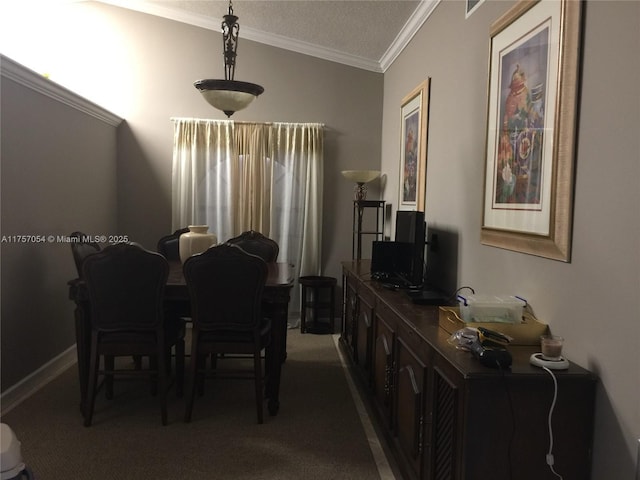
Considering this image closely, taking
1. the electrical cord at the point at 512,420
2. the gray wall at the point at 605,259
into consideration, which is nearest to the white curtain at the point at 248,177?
the gray wall at the point at 605,259

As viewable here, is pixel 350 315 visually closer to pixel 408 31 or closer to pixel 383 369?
pixel 383 369

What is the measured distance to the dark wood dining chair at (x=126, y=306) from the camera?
2750mm

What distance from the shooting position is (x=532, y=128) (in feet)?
6.66

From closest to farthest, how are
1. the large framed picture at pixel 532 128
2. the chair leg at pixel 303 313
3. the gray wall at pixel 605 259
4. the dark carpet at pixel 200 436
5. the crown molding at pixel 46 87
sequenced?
1. the gray wall at pixel 605 259
2. the large framed picture at pixel 532 128
3. the dark carpet at pixel 200 436
4. the crown molding at pixel 46 87
5. the chair leg at pixel 303 313

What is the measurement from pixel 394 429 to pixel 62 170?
10.3 feet

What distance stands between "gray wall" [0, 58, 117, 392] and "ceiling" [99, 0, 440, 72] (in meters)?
1.58

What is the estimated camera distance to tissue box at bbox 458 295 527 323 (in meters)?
1.97

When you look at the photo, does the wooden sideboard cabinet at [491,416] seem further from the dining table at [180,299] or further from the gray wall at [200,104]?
the gray wall at [200,104]

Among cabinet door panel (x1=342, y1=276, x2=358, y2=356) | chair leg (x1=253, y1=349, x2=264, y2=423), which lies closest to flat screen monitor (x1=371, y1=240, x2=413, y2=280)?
cabinet door panel (x1=342, y1=276, x2=358, y2=356)

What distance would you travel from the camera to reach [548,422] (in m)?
1.58

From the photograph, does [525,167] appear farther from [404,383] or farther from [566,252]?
[404,383]

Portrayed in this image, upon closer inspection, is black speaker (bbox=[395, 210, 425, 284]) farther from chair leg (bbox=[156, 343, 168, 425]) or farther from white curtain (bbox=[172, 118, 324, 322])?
white curtain (bbox=[172, 118, 324, 322])

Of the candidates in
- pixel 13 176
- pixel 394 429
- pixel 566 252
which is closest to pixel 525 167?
pixel 566 252

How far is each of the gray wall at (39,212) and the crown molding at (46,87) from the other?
31mm
